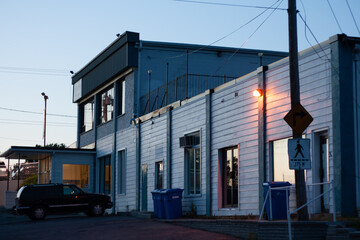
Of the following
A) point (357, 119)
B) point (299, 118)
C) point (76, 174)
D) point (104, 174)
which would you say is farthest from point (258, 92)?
point (76, 174)

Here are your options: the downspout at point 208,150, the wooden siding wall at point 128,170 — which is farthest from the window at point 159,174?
the downspout at point 208,150

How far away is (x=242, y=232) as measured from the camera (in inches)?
615

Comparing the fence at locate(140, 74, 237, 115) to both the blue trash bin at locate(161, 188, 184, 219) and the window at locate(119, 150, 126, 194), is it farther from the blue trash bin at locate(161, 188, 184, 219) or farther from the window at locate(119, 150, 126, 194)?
the blue trash bin at locate(161, 188, 184, 219)

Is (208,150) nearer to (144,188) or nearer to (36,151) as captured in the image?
(144,188)

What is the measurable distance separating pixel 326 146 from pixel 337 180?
1.32 metres

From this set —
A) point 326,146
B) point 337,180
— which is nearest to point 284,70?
point 326,146

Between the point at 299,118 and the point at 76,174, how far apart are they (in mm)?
25184

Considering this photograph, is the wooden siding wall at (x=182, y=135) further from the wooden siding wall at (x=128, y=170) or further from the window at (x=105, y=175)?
the window at (x=105, y=175)

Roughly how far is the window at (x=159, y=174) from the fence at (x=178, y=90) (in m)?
3.08

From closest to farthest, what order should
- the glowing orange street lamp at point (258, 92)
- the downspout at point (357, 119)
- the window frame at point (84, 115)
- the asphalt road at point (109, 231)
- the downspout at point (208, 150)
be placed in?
the downspout at point (357, 119)
the asphalt road at point (109, 231)
the glowing orange street lamp at point (258, 92)
the downspout at point (208, 150)
the window frame at point (84, 115)

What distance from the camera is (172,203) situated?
21500mm

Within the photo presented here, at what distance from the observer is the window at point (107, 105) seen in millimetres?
33938

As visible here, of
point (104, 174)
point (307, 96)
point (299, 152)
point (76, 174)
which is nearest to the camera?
point (299, 152)

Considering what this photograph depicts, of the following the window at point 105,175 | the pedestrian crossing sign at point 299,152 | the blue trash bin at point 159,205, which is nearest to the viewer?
the pedestrian crossing sign at point 299,152
